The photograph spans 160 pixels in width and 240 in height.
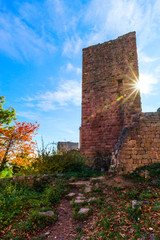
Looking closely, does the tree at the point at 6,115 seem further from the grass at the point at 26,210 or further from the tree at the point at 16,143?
the grass at the point at 26,210

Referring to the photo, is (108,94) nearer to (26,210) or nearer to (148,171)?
(148,171)

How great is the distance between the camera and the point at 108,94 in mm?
8742

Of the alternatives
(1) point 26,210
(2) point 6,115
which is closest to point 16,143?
(2) point 6,115

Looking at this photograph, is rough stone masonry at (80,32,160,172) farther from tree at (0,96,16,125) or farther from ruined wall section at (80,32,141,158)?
tree at (0,96,16,125)

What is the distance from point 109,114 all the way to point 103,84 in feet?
6.02

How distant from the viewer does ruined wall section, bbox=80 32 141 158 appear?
8.16m

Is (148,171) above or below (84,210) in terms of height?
above

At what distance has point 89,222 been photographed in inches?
134

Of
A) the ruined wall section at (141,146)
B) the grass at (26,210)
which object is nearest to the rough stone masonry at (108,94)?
the ruined wall section at (141,146)

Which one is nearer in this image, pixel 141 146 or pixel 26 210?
pixel 26 210

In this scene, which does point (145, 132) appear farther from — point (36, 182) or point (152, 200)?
point (36, 182)

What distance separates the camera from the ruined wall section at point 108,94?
8.16m

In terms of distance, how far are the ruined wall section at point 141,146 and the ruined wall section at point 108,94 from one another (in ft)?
6.71

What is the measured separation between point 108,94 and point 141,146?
404 centimetres
